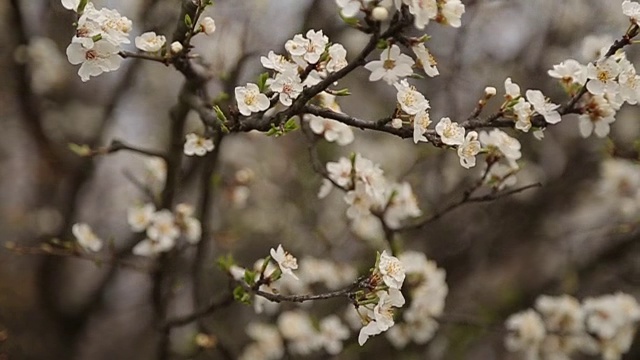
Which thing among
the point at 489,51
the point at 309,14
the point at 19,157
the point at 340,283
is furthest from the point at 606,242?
the point at 19,157

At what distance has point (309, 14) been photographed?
1981 mm

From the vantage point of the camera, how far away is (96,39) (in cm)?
104

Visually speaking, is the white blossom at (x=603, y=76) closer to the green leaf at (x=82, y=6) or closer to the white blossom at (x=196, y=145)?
the white blossom at (x=196, y=145)

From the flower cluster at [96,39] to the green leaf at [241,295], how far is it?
1.39 feet

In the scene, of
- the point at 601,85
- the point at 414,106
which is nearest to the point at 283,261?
the point at 414,106

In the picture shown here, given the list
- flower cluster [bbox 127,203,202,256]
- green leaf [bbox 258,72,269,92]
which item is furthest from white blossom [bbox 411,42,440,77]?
flower cluster [bbox 127,203,202,256]

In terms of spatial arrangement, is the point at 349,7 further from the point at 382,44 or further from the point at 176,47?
the point at 176,47

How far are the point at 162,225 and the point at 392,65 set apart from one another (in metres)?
0.69

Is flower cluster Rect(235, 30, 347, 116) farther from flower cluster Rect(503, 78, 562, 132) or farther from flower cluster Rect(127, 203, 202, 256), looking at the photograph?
flower cluster Rect(127, 203, 202, 256)

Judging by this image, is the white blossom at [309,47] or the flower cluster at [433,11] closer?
the flower cluster at [433,11]

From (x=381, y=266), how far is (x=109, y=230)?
2.43 meters

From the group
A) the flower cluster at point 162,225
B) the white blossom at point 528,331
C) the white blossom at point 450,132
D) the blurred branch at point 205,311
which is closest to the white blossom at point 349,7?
the white blossom at point 450,132

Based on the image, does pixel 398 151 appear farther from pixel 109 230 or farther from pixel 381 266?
pixel 381 266

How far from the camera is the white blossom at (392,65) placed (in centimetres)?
106
